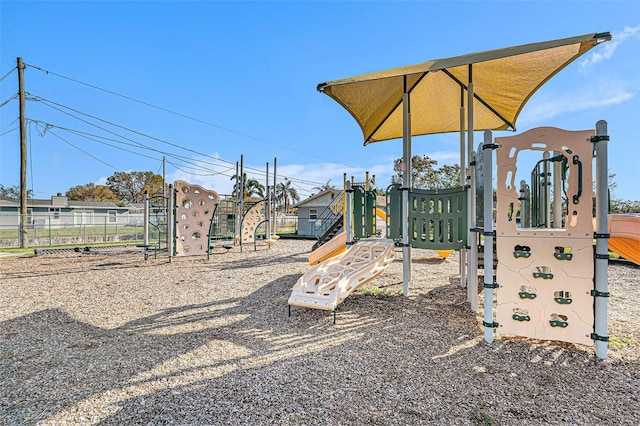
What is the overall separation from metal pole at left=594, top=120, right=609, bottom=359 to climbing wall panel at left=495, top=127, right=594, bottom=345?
0.06 meters

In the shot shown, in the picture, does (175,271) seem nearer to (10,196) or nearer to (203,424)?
(203,424)

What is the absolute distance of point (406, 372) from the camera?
2674 mm

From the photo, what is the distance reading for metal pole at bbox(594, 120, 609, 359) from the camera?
297cm

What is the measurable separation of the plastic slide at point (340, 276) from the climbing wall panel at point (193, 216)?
5716 mm

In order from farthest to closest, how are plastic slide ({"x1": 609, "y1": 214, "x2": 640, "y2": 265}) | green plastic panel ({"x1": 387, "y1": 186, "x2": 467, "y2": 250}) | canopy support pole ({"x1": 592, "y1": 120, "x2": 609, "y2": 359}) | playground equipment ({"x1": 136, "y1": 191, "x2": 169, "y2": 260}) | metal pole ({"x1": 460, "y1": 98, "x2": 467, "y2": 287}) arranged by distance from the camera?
playground equipment ({"x1": 136, "y1": 191, "x2": 169, "y2": 260}) < metal pole ({"x1": 460, "y1": 98, "x2": 467, "y2": 287}) < green plastic panel ({"x1": 387, "y1": 186, "x2": 467, "y2": 250}) < plastic slide ({"x1": 609, "y1": 214, "x2": 640, "y2": 265}) < canopy support pole ({"x1": 592, "y1": 120, "x2": 609, "y2": 359})

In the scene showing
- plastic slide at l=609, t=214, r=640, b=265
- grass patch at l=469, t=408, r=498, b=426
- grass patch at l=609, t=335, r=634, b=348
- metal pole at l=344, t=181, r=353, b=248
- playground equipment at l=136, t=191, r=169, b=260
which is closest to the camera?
grass patch at l=469, t=408, r=498, b=426

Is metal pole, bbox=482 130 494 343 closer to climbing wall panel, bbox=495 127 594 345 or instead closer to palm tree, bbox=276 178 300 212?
climbing wall panel, bbox=495 127 594 345

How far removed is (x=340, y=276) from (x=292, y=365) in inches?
75.6

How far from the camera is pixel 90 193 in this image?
50.8 m

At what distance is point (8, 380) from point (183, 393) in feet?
5.15

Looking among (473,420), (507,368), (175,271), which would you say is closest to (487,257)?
(507,368)

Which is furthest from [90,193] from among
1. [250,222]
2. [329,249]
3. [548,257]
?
[548,257]

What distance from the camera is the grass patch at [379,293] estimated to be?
17.0ft

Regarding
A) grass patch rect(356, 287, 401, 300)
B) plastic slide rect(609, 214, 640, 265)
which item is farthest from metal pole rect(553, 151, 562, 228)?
grass patch rect(356, 287, 401, 300)
